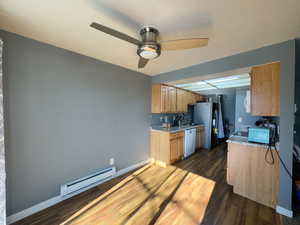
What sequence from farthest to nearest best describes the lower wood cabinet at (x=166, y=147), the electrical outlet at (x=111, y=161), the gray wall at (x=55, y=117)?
the lower wood cabinet at (x=166, y=147) → the electrical outlet at (x=111, y=161) → the gray wall at (x=55, y=117)

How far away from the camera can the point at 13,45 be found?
1.53 metres

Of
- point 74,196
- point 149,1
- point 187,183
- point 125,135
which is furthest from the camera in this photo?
point 125,135

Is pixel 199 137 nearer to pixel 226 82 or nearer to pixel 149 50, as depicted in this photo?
pixel 226 82

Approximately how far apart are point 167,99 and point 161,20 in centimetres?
224

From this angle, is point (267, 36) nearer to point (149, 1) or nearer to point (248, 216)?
point (149, 1)

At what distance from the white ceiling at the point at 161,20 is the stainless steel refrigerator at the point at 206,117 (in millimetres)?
2642

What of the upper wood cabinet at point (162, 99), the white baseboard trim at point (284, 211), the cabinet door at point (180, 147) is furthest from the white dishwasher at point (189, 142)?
the white baseboard trim at point (284, 211)

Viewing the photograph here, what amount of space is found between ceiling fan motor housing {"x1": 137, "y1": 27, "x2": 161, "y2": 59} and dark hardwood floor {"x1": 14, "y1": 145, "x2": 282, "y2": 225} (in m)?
2.05

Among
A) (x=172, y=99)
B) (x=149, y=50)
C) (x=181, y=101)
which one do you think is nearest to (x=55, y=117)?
(x=149, y=50)

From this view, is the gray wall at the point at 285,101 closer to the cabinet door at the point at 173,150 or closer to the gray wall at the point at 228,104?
the cabinet door at the point at 173,150

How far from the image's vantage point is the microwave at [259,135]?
187cm

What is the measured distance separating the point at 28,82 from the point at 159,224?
248cm

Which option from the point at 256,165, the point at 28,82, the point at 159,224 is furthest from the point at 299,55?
the point at 28,82

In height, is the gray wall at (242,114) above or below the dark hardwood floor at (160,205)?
above
